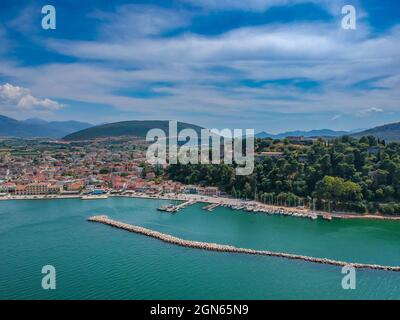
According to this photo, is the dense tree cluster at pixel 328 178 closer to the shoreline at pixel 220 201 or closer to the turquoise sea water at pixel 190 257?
the shoreline at pixel 220 201

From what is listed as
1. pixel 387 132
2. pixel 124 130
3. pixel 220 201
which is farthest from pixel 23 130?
pixel 220 201

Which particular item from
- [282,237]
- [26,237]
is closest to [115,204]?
[26,237]

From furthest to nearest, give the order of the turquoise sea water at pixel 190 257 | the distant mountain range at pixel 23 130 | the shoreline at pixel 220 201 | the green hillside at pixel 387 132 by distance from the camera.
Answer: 1. the distant mountain range at pixel 23 130
2. the green hillside at pixel 387 132
3. the shoreline at pixel 220 201
4. the turquoise sea water at pixel 190 257

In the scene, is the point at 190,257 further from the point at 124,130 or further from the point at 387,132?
the point at 124,130

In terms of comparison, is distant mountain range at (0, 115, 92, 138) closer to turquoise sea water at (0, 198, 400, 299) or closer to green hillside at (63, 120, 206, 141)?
green hillside at (63, 120, 206, 141)

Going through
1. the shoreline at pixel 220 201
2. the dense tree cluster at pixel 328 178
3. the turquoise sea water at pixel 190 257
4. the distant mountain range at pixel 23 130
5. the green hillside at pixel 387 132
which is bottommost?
the turquoise sea water at pixel 190 257

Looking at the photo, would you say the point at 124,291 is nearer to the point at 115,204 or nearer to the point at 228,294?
the point at 228,294

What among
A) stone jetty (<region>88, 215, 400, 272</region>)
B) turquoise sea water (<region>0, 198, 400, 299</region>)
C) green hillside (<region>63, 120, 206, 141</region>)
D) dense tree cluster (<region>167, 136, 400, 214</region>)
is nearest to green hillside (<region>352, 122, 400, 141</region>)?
green hillside (<region>63, 120, 206, 141</region>)

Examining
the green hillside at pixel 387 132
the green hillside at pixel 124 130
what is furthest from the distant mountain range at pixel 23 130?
the green hillside at pixel 387 132
